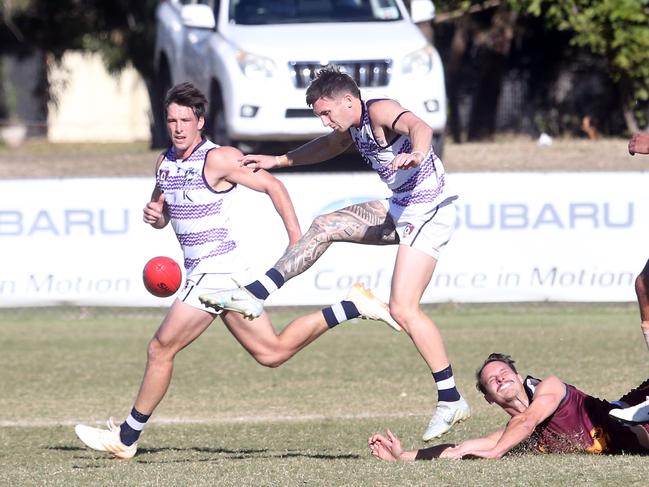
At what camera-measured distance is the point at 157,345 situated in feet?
26.6

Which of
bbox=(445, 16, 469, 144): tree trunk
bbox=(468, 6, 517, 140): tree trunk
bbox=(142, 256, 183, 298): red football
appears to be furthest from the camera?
bbox=(445, 16, 469, 144): tree trunk

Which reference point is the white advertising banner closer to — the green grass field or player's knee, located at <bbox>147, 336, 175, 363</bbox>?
the green grass field

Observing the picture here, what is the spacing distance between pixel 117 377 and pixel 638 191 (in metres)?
6.08

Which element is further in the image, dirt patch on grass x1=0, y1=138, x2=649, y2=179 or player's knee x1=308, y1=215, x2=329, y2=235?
dirt patch on grass x1=0, y1=138, x2=649, y2=179

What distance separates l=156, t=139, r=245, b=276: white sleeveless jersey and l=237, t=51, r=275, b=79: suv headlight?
25.6 ft

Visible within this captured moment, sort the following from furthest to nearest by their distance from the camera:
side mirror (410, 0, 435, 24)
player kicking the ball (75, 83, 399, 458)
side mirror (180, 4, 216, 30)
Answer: side mirror (410, 0, 435, 24), side mirror (180, 4, 216, 30), player kicking the ball (75, 83, 399, 458)

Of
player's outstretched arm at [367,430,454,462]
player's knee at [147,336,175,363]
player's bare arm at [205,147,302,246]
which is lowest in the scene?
player's outstretched arm at [367,430,454,462]

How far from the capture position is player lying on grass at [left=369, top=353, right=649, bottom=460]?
7.62m

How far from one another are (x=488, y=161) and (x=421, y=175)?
1166 centimetres

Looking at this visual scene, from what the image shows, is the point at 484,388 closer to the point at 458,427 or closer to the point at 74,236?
the point at 458,427

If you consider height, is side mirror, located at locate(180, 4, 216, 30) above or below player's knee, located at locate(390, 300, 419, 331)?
below

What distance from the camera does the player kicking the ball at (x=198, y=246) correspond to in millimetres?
8023


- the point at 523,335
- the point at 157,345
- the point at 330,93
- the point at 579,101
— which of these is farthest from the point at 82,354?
the point at 579,101

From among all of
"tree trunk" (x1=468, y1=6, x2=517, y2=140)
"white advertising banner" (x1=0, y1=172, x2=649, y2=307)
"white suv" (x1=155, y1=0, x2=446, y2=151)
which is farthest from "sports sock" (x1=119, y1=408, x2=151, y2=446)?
"tree trunk" (x1=468, y1=6, x2=517, y2=140)
